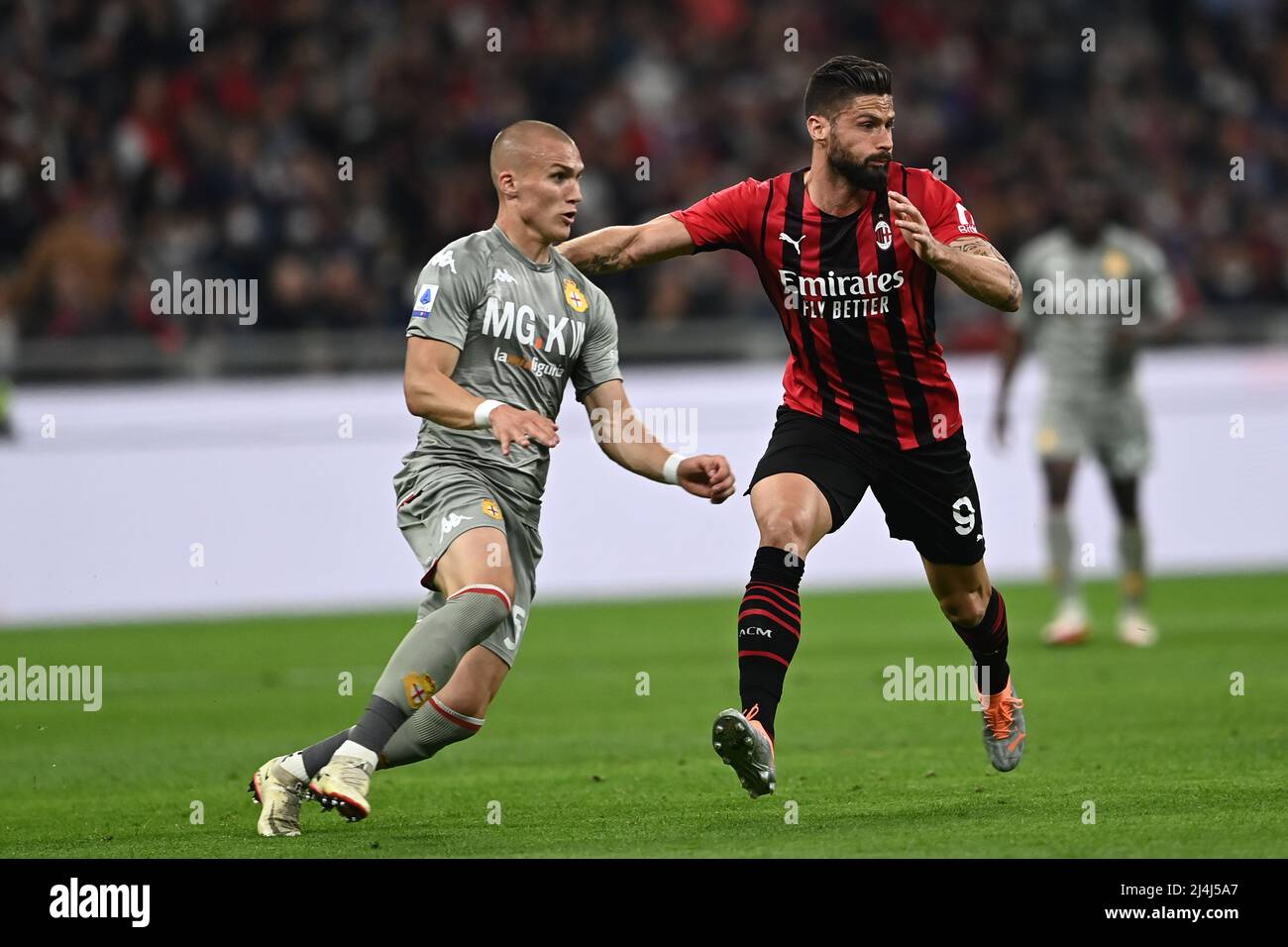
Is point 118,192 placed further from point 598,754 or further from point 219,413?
point 598,754

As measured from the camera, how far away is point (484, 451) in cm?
648

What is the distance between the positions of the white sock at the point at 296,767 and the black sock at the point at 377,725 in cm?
28

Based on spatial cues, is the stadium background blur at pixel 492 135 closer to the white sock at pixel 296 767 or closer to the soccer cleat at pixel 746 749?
the white sock at pixel 296 767

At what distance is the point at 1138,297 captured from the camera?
507 inches

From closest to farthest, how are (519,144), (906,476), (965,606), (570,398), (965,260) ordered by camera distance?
(965,260), (519,144), (906,476), (965,606), (570,398)

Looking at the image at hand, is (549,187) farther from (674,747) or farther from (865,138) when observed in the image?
(674,747)

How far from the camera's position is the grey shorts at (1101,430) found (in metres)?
13.0

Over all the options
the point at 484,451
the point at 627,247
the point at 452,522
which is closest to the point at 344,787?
the point at 452,522

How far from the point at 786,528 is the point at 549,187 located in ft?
4.52

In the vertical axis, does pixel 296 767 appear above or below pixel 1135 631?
below

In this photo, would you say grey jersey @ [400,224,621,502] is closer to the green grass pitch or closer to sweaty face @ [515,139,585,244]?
sweaty face @ [515,139,585,244]
